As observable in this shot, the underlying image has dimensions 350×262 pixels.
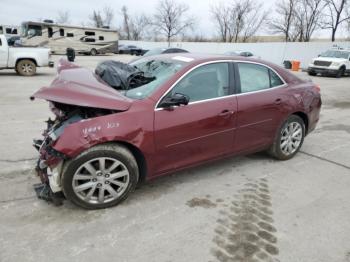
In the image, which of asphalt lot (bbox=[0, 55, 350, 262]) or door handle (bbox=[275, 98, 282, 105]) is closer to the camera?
asphalt lot (bbox=[0, 55, 350, 262])

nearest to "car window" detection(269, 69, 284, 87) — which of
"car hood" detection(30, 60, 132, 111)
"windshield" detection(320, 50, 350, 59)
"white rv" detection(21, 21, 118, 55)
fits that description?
"car hood" detection(30, 60, 132, 111)

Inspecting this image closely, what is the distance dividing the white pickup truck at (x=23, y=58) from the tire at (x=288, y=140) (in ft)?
42.3

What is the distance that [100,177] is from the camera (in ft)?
10.9

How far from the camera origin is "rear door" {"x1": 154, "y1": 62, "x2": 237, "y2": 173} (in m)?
3.55

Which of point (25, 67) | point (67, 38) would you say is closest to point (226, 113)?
point (25, 67)

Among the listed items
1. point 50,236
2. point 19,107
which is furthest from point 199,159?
point 19,107

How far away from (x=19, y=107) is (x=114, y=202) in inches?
236

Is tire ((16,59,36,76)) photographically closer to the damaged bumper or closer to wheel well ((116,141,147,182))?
the damaged bumper

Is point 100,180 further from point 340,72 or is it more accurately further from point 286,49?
point 286,49

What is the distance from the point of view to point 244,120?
13.7ft

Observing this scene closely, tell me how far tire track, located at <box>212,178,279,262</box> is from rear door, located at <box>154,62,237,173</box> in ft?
2.26

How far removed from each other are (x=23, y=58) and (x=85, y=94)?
1296 centimetres

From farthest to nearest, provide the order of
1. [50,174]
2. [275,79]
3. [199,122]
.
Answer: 1. [275,79]
2. [199,122]
3. [50,174]

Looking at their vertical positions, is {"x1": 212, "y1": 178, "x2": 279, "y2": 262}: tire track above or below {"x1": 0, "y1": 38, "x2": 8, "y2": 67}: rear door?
below
